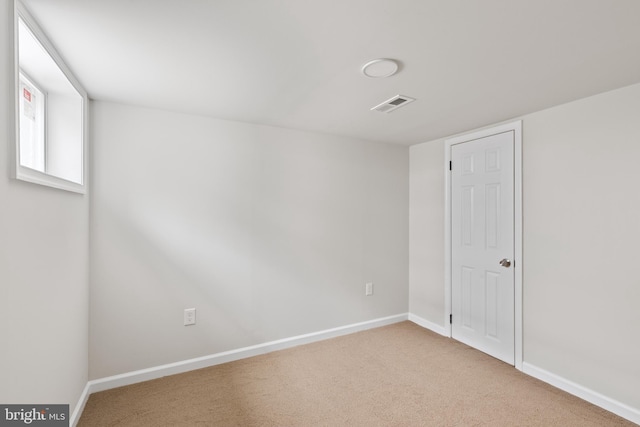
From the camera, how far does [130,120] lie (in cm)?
241

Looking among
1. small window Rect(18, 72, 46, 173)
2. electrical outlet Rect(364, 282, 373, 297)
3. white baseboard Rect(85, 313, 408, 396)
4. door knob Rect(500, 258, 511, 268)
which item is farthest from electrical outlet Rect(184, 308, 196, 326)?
door knob Rect(500, 258, 511, 268)

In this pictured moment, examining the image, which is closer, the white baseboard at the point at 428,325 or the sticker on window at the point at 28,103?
the sticker on window at the point at 28,103

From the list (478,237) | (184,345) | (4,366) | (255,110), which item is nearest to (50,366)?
(4,366)

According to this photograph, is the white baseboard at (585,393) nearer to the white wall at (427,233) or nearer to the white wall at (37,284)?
the white wall at (427,233)

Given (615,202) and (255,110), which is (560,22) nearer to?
(615,202)

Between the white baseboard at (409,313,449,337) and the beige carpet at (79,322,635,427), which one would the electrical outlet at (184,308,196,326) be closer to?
the beige carpet at (79,322,635,427)

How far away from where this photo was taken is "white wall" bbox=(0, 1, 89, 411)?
1119 millimetres

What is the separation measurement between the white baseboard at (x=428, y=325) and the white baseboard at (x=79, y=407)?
3.28 metres

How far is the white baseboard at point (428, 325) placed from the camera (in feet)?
11.0

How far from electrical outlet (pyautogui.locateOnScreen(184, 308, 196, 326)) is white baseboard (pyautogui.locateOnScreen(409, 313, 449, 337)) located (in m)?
2.58

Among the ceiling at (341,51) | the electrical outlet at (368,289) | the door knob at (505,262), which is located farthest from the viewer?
the electrical outlet at (368,289)

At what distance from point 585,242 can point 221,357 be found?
3135 mm

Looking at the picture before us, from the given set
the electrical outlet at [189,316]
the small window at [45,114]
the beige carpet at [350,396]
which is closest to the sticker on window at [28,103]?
the small window at [45,114]

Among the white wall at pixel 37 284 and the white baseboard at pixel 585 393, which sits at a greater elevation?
the white wall at pixel 37 284
